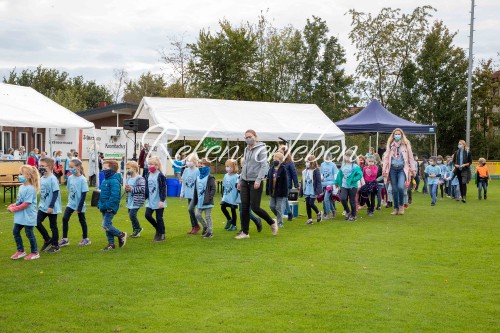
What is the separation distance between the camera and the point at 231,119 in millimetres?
25469

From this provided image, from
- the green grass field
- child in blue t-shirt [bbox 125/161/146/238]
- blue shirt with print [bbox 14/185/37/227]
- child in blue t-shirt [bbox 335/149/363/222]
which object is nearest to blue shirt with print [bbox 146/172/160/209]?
child in blue t-shirt [bbox 125/161/146/238]

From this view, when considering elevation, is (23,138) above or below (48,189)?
above

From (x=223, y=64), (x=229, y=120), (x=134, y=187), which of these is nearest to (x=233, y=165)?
(x=134, y=187)

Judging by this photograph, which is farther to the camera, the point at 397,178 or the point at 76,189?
the point at 397,178

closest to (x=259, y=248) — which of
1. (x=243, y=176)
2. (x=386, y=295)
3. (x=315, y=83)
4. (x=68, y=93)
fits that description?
(x=243, y=176)

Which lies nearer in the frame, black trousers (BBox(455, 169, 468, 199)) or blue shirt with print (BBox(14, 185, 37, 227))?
blue shirt with print (BBox(14, 185, 37, 227))

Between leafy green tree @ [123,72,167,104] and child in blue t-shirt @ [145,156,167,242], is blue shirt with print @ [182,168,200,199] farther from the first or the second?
leafy green tree @ [123,72,167,104]

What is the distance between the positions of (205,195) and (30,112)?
10627mm

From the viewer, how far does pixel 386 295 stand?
23.8ft

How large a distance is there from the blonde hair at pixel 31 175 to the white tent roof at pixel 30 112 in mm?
9442

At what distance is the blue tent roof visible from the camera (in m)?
25.3

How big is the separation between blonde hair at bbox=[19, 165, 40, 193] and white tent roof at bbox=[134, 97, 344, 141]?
12851 mm

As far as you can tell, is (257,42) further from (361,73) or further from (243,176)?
(243,176)

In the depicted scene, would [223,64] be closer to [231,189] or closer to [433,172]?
[433,172]
